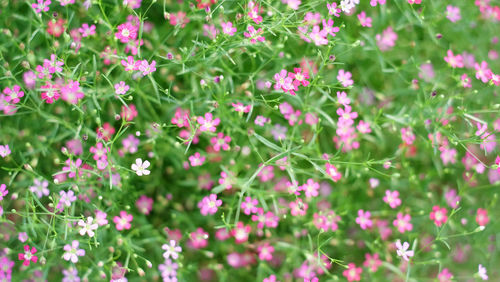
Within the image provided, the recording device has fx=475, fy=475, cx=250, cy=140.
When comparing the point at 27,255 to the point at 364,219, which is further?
the point at 364,219

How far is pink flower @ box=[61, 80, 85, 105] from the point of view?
2019 mm

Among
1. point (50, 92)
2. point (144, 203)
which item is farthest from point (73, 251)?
point (50, 92)

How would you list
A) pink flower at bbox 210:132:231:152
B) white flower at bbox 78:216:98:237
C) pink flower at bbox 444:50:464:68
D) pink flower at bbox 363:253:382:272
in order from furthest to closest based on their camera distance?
pink flower at bbox 363:253:382:272, pink flower at bbox 444:50:464:68, pink flower at bbox 210:132:231:152, white flower at bbox 78:216:98:237

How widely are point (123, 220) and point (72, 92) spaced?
0.64m

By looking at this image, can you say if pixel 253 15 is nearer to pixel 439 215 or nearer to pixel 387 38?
pixel 387 38

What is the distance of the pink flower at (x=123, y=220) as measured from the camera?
222 centimetres

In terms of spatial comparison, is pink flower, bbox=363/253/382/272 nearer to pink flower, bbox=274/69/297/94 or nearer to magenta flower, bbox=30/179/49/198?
pink flower, bbox=274/69/297/94

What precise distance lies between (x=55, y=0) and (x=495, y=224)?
8.17 ft

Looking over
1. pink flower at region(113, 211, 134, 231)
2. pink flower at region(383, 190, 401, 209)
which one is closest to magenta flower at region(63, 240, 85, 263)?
pink flower at region(113, 211, 134, 231)

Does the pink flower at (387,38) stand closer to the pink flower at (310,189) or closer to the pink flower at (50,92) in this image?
the pink flower at (310,189)

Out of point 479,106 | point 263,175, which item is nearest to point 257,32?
point 263,175

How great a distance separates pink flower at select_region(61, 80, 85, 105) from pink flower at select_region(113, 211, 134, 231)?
57 cm

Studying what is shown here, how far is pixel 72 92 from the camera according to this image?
2.09 m

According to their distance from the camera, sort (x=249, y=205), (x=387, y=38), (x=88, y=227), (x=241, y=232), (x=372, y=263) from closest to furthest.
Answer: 1. (x=88, y=227)
2. (x=249, y=205)
3. (x=241, y=232)
4. (x=372, y=263)
5. (x=387, y=38)
